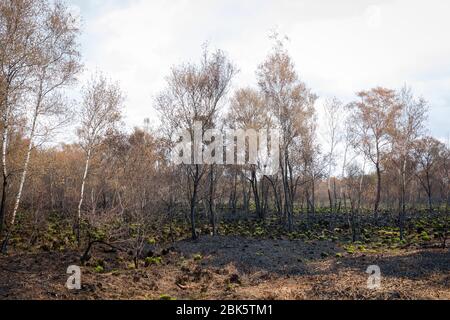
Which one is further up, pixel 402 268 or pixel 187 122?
pixel 187 122

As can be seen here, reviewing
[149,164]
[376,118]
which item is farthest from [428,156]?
[149,164]

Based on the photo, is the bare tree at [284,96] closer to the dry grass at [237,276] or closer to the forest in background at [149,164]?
the forest in background at [149,164]

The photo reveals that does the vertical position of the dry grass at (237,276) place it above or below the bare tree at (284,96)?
below

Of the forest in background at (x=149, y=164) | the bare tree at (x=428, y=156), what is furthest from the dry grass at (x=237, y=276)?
the bare tree at (x=428, y=156)

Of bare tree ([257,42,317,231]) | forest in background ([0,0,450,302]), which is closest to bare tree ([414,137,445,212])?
forest in background ([0,0,450,302])

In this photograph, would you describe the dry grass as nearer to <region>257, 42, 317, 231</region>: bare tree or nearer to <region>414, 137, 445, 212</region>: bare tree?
<region>257, 42, 317, 231</region>: bare tree

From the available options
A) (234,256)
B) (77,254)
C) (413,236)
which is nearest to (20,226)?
(77,254)

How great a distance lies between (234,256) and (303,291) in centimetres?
560

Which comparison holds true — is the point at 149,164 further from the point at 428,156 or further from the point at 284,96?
the point at 428,156

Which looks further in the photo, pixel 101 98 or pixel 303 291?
pixel 101 98

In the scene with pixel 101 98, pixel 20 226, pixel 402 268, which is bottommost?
pixel 402 268

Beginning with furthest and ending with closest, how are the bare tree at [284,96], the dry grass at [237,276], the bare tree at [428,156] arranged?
the bare tree at [428,156], the bare tree at [284,96], the dry grass at [237,276]
